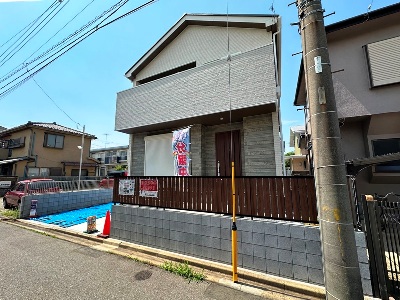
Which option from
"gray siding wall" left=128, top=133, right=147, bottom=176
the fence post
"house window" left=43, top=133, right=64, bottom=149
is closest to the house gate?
the fence post

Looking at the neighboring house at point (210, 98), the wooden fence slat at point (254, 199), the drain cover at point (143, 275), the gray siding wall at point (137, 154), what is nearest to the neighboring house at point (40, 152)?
the gray siding wall at point (137, 154)

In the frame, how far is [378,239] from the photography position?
3463 millimetres

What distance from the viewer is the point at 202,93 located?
8.17 meters

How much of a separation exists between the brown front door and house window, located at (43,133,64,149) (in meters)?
24.4

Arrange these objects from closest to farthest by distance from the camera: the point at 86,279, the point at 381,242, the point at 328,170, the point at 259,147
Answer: the point at 328,170 → the point at 381,242 → the point at 86,279 → the point at 259,147

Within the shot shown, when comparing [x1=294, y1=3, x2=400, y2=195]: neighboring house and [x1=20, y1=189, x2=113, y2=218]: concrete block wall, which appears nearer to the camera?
[x1=294, y1=3, x2=400, y2=195]: neighboring house

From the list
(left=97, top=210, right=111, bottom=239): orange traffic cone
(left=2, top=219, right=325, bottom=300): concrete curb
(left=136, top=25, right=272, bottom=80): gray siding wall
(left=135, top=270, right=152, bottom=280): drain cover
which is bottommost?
(left=135, top=270, right=152, bottom=280): drain cover

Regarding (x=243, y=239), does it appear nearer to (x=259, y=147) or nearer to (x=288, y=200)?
(x=288, y=200)

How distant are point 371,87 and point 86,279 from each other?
10.0m

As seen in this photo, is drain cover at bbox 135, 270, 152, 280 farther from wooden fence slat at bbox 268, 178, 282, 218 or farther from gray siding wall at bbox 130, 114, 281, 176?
gray siding wall at bbox 130, 114, 281, 176

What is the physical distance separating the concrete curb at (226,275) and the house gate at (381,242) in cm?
93

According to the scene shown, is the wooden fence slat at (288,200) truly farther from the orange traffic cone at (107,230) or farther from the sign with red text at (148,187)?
the orange traffic cone at (107,230)

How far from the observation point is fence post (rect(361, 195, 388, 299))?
3352mm

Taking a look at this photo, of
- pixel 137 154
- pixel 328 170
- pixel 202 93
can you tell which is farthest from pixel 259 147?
pixel 137 154
